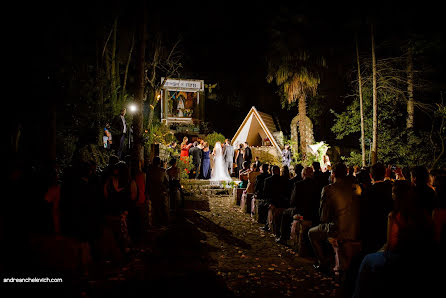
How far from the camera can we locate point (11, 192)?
4.00 meters

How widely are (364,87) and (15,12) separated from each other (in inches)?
671

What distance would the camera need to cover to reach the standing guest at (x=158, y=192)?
843 cm

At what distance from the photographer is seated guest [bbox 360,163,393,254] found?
4367 mm

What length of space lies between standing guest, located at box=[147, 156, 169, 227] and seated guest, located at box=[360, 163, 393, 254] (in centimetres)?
548

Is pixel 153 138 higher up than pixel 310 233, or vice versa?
pixel 153 138

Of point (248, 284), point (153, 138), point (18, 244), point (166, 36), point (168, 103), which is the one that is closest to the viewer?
point (18, 244)

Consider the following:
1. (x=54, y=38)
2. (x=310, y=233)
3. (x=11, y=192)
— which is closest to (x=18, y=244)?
(x=11, y=192)

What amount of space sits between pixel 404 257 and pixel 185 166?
46.3ft

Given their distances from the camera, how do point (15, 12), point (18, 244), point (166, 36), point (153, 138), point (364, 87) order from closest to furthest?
1. point (18, 244)
2. point (15, 12)
3. point (153, 138)
4. point (364, 87)
5. point (166, 36)

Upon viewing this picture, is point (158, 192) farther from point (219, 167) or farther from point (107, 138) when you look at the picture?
point (219, 167)

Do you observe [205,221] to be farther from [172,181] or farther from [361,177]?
[361,177]

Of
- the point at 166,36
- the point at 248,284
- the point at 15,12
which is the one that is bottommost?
the point at 248,284

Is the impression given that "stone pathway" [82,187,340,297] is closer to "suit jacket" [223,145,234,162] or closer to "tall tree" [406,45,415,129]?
"suit jacket" [223,145,234,162]

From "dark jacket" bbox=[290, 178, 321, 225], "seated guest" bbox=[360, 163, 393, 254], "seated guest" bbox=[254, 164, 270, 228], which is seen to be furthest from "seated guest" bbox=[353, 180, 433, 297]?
"seated guest" bbox=[254, 164, 270, 228]
